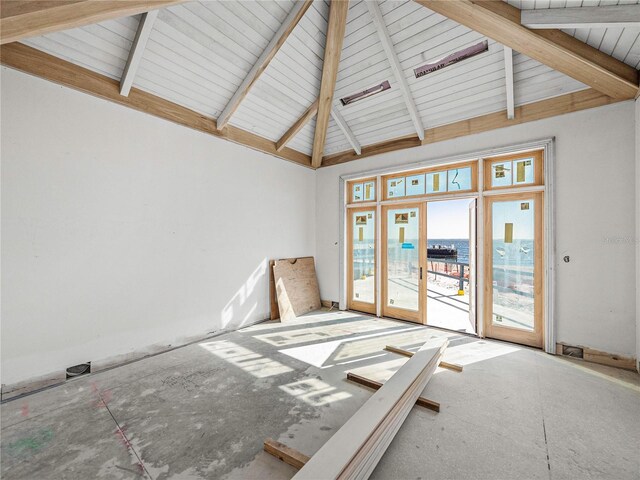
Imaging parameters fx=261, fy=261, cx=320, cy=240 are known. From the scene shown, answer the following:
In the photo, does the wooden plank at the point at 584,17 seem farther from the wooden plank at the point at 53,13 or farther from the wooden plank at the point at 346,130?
the wooden plank at the point at 53,13

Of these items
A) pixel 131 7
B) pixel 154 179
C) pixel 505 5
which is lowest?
pixel 154 179

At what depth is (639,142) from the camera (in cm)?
289

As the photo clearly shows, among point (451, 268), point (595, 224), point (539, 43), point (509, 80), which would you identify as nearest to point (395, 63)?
point (509, 80)

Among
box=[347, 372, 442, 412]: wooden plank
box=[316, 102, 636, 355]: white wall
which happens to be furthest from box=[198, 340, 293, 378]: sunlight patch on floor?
box=[316, 102, 636, 355]: white wall

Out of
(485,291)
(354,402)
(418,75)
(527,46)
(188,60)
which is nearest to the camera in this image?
(354,402)

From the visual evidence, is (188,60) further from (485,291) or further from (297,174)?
(485,291)

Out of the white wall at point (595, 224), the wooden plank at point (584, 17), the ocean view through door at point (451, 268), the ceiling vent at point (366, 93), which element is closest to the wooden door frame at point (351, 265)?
the ocean view through door at point (451, 268)

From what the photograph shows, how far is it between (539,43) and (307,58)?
269 cm

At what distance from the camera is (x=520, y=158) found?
377cm

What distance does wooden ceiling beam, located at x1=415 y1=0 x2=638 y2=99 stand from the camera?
2.43m

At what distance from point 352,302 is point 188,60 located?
481 centimetres

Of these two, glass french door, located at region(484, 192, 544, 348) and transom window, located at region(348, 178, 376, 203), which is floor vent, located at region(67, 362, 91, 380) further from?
glass french door, located at region(484, 192, 544, 348)

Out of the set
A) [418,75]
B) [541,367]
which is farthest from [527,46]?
[541,367]

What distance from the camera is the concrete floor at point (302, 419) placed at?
1.71m
